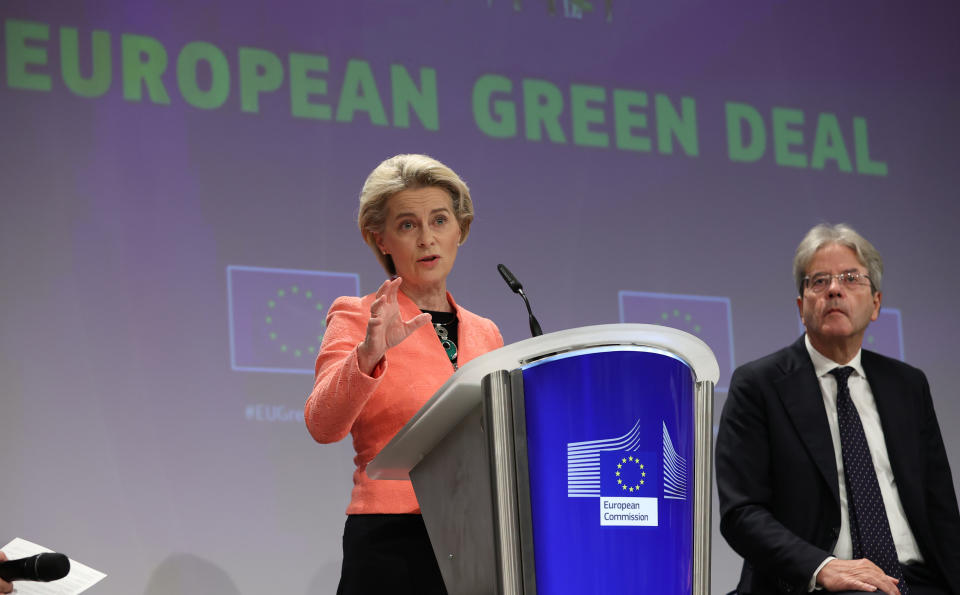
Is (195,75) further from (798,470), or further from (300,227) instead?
(798,470)

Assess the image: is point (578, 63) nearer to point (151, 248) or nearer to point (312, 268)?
point (312, 268)

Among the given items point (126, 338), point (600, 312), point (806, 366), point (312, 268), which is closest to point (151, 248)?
point (126, 338)

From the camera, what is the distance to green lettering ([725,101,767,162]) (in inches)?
171

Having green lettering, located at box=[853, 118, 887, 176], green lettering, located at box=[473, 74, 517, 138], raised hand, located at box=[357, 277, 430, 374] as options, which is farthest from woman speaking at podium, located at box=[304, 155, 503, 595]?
green lettering, located at box=[853, 118, 887, 176]

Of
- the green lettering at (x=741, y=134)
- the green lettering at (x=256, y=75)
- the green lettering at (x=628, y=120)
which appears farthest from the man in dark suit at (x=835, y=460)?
→ the green lettering at (x=256, y=75)

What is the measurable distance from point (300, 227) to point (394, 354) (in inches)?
69.0

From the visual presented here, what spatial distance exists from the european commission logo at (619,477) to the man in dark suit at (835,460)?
4.86ft

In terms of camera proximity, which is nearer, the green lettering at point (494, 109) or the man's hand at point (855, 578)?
the man's hand at point (855, 578)

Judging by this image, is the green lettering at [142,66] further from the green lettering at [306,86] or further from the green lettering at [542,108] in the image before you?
the green lettering at [542,108]

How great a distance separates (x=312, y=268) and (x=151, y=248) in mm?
507

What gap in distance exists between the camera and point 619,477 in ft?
4.52

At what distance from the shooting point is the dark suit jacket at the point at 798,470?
2820 mm

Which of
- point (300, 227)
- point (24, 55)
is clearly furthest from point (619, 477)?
point (24, 55)

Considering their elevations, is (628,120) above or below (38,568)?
above
